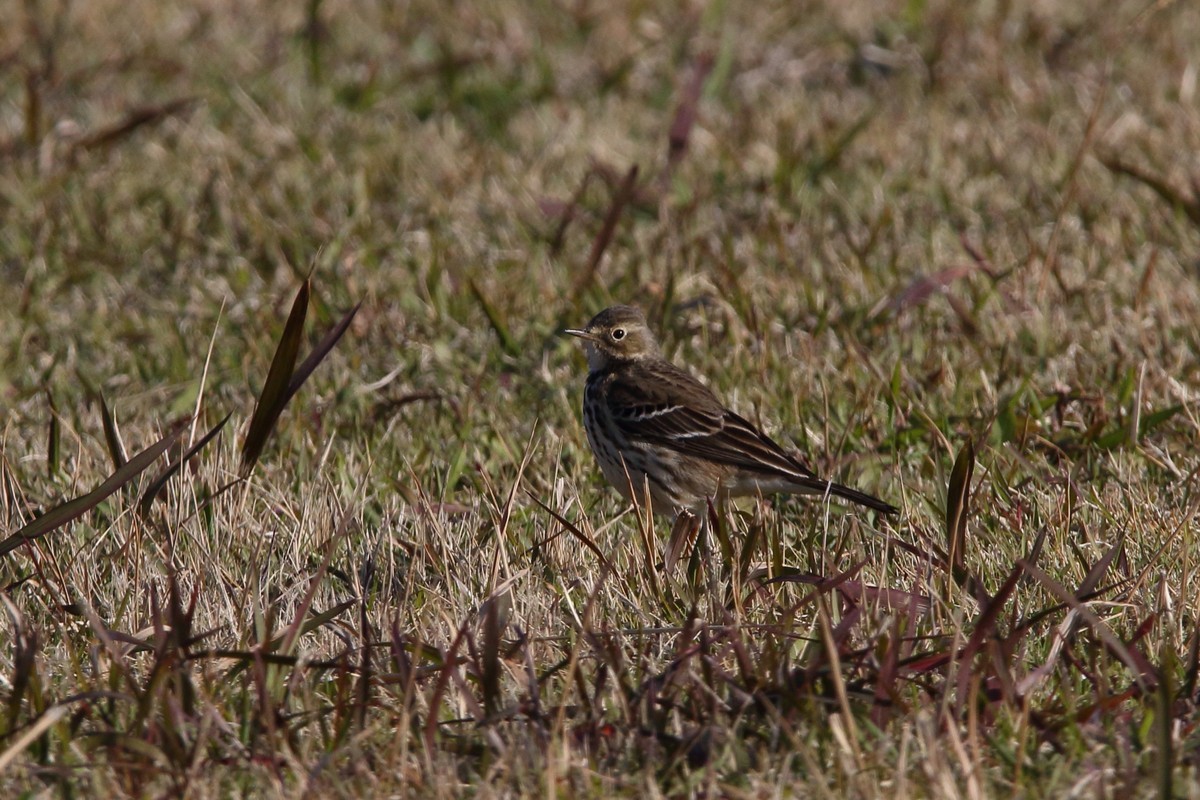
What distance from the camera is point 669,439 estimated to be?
230 inches

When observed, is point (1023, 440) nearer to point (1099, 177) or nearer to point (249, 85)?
point (1099, 177)

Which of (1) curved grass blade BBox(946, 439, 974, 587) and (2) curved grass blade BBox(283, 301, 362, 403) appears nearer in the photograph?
(1) curved grass blade BBox(946, 439, 974, 587)

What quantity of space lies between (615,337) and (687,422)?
0.57 meters

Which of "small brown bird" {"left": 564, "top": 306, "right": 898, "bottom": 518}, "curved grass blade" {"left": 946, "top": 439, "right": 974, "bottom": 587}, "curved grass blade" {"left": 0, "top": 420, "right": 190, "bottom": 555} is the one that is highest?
"small brown bird" {"left": 564, "top": 306, "right": 898, "bottom": 518}

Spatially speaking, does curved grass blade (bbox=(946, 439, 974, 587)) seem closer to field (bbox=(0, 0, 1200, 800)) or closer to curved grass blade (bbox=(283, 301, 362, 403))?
field (bbox=(0, 0, 1200, 800))

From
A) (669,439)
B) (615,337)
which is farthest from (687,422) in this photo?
(615,337)

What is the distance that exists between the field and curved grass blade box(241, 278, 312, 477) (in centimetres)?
2

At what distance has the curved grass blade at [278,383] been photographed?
479 centimetres

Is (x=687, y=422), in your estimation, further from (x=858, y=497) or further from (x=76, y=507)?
(x=76, y=507)

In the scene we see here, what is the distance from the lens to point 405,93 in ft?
33.8

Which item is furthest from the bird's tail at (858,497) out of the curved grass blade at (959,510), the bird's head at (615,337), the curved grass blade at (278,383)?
the curved grass blade at (278,383)

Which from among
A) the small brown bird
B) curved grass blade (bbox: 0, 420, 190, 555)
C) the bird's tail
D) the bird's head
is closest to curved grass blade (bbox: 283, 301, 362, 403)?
curved grass blade (bbox: 0, 420, 190, 555)

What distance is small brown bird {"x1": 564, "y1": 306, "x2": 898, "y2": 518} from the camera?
551cm

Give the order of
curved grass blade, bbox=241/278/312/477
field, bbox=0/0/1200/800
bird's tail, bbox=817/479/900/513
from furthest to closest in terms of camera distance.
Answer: bird's tail, bbox=817/479/900/513 < curved grass blade, bbox=241/278/312/477 < field, bbox=0/0/1200/800
